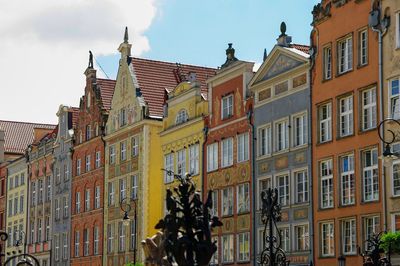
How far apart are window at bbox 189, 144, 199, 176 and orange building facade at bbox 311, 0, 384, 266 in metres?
10.6

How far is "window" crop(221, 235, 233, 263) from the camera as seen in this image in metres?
45.3

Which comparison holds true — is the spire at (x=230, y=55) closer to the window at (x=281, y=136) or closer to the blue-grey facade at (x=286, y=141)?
the blue-grey facade at (x=286, y=141)

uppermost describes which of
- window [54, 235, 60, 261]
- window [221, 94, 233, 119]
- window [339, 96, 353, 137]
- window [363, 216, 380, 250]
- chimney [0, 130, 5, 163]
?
chimney [0, 130, 5, 163]

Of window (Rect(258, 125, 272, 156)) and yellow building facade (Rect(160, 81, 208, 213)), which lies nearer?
window (Rect(258, 125, 272, 156))

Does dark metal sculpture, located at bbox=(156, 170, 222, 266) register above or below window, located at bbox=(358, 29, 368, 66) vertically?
below

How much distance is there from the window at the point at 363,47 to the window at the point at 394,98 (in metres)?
1.99

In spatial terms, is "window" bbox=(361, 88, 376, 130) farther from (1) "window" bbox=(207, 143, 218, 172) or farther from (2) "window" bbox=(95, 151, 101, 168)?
(2) "window" bbox=(95, 151, 101, 168)

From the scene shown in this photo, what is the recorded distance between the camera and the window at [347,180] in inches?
1453

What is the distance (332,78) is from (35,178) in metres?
39.2

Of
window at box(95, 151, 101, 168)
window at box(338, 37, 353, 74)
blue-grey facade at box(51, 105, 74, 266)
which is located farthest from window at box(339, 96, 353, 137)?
blue-grey facade at box(51, 105, 74, 266)

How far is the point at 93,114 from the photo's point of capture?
62.9 m

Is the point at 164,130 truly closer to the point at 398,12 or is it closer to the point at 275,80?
the point at 275,80

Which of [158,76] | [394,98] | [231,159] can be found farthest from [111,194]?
[394,98]

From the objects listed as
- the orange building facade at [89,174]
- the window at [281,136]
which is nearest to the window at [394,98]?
the window at [281,136]
